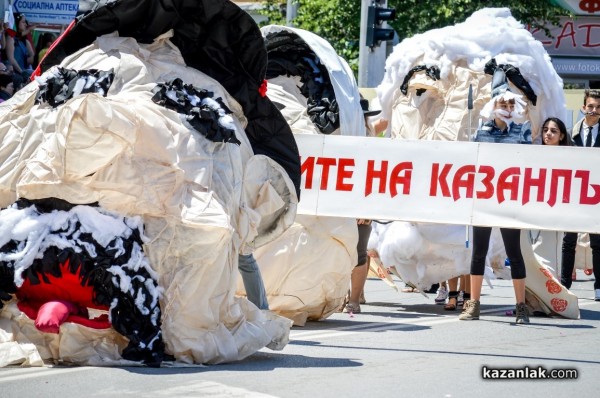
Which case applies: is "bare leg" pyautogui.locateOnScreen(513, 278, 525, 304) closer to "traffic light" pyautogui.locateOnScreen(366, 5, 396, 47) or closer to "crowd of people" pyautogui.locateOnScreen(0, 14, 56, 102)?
"crowd of people" pyautogui.locateOnScreen(0, 14, 56, 102)

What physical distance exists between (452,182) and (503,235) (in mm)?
1053

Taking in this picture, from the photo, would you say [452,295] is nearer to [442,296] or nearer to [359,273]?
[442,296]

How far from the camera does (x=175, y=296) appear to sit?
315 inches

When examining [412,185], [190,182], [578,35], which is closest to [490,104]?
[412,185]

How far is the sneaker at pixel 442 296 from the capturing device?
44.3 ft

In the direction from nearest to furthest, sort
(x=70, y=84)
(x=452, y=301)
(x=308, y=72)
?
(x=70, y=84), (x=308, y=72), (x=452, y=301)

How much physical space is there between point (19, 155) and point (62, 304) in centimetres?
99

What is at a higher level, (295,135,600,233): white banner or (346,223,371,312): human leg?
(295,135,600,233): white banner

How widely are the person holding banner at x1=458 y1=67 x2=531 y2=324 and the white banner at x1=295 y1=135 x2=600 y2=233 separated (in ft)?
2.70

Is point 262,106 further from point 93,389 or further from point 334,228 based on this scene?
point 93,389

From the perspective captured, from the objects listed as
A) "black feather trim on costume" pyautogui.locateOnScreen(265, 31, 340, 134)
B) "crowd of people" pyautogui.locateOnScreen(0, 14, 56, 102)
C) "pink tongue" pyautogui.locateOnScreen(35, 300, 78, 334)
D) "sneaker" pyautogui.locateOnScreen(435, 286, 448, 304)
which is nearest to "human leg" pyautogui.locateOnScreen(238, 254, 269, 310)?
"pink tongue" pyautogui.locateOnScreen(35, 300, 78, 334)

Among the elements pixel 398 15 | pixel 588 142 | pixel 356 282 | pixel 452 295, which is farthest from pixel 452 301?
pixel 398 15

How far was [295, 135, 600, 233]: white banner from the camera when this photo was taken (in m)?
10.7

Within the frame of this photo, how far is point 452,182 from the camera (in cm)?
1080
